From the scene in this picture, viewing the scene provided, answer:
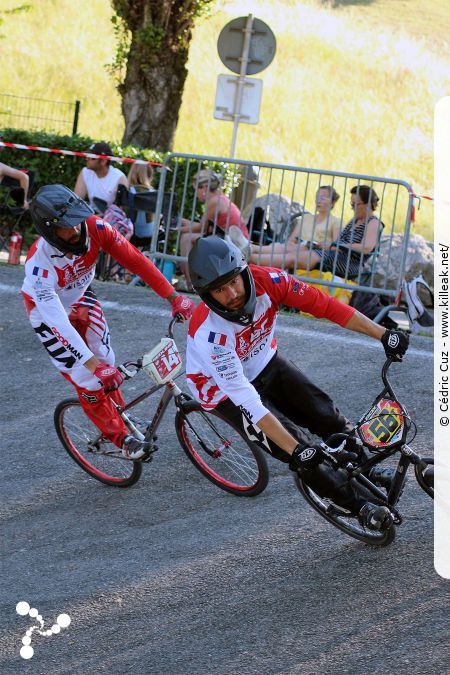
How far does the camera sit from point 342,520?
5484 mm

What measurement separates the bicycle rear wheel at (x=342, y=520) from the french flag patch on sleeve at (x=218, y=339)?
33.9 inches

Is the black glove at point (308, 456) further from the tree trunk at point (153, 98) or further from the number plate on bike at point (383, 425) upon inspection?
the tree trunk at point (153, 98)

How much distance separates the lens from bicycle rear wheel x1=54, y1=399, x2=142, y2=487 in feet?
22.0

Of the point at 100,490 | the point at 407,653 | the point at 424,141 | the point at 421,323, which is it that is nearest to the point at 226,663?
the point at 407,653

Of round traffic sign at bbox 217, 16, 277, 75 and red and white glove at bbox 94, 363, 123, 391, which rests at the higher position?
round traffic sign at bbox 217, 16, 277, 75

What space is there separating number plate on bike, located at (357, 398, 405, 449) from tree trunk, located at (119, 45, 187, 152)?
44.6 feet

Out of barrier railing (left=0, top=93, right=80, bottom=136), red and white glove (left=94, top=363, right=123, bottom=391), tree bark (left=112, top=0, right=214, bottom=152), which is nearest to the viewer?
red and white glove (left=94, top=363, right=123, bottom=391)

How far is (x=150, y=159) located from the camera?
54.1ft

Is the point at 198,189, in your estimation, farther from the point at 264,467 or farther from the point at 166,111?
the point at 166,111

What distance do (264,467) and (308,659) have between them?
1793 mm

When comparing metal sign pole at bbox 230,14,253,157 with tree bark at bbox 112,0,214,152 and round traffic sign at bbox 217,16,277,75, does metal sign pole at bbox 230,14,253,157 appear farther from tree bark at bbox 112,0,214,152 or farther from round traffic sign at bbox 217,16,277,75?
tree bark at bbox 112,0,214,152

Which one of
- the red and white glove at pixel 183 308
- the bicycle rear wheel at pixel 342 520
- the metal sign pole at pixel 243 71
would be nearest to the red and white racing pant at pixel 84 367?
the red and white glove at pixel 183 308

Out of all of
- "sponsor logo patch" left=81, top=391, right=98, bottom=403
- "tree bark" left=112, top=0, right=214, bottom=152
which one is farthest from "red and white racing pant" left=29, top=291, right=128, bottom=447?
"tree bark" left=112, top=0, right=214, bottom=152

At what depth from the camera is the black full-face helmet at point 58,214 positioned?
5879 millimetres
